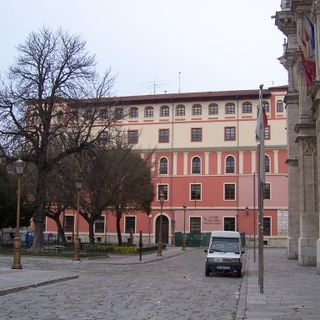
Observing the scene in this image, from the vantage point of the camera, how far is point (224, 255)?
2688 cm

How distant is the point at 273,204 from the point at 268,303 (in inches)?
2585

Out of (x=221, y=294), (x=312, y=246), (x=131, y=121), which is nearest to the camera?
(x=221, y=294)

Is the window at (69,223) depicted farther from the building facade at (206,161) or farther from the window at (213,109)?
the window at (213,109)

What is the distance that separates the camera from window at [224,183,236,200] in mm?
81500

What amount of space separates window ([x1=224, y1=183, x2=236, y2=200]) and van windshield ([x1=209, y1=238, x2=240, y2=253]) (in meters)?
53.1

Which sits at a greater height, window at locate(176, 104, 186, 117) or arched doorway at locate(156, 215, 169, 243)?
window at locate(176, 104, 186, 117)

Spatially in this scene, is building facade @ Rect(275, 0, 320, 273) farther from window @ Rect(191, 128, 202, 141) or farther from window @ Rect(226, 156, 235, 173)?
window @ Rect(191, 128, 202, 141)

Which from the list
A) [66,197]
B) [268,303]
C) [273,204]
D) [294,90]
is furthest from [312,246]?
[273,204]

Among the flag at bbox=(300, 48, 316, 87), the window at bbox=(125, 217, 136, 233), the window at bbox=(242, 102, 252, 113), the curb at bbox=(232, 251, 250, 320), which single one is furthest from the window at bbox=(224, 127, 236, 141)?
the curb at bbox=(232, 251, 250, 320)

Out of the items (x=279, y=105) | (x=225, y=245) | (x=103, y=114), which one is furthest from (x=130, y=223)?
(x=225, y=245)

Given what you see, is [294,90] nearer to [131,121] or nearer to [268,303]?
[268,303]

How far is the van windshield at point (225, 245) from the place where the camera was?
1089 inches

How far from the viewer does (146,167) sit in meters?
58.4

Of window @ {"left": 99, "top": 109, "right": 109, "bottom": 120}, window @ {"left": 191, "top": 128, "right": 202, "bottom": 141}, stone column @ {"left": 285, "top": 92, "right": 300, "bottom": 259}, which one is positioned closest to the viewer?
stone column @ {"left": 285, "top": 92, "right": 300, "bottom": 259}
